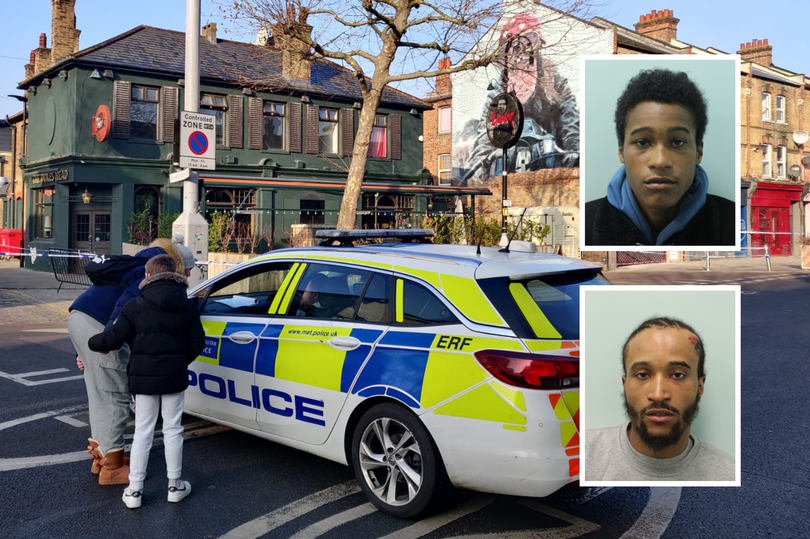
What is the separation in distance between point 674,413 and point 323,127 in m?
29.4

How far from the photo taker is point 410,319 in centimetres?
470

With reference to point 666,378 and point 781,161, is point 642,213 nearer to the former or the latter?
point 666,378

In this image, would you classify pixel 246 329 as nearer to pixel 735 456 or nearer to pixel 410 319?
pixel 410 319

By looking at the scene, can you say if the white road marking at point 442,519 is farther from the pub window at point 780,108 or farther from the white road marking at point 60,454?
the pub window at point 780,108

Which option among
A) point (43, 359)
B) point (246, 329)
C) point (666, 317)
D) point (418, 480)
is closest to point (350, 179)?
point (43, 359)

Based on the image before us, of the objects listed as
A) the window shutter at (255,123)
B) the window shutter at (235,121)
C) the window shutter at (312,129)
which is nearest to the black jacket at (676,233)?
the window shutter at (235,121)

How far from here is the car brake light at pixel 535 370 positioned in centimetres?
405

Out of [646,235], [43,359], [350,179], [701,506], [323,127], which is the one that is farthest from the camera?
[323,127]

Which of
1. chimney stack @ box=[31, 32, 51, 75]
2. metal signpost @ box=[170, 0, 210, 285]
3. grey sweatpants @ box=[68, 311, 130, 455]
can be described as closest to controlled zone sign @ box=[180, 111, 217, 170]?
metal signpost @ box=[170, 0, 210, 285]

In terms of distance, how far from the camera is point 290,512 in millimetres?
4688

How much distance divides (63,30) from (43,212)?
698 cm

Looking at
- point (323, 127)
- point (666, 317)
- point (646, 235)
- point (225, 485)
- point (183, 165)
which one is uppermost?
point (323, 127)

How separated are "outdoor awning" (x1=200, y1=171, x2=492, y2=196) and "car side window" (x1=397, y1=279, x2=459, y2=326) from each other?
1940cm

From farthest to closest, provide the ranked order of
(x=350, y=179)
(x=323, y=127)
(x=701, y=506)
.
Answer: (x=323, y=127), (x=350, y=179), (x=701, y=506)
